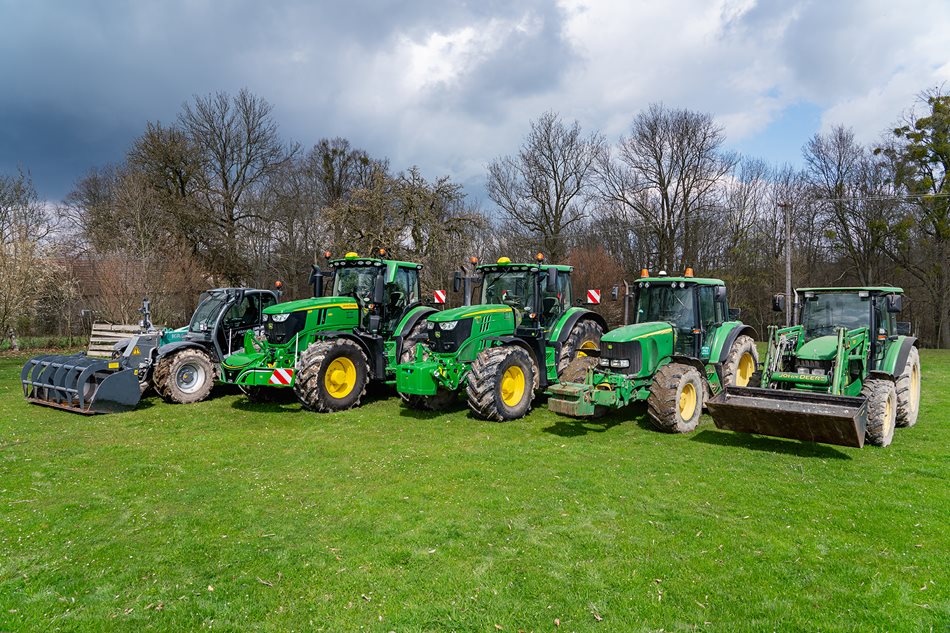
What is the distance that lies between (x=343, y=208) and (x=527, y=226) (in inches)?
471

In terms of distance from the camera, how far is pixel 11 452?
24.1 ft

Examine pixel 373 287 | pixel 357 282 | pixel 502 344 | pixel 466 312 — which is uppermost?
pixel 357 282

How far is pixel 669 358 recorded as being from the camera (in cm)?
891

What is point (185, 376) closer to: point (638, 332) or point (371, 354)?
point (371, 354)

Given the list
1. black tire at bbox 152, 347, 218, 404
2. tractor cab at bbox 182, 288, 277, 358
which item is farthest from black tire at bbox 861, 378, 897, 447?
black tire at bbox 152, 347, 218, 404

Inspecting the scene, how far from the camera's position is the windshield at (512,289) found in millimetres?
10680

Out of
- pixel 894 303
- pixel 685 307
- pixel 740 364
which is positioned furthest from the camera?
pixel 740 364

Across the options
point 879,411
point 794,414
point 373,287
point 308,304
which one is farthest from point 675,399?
point 308,304

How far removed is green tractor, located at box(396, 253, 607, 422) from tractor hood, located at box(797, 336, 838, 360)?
129 inches

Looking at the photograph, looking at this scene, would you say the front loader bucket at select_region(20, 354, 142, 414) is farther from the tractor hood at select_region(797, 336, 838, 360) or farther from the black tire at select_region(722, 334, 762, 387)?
the tractor hood at select_region(797, 336, 838, 360)

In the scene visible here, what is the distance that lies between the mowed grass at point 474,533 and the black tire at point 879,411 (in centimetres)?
29

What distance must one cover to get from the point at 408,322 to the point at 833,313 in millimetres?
7333

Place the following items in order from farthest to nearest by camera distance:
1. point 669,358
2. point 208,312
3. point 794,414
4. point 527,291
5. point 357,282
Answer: point 208,312
point 357,282
point 527,291
point 669,358
point 794,414

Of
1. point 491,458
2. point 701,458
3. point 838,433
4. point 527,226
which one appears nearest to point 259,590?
point 491,458
